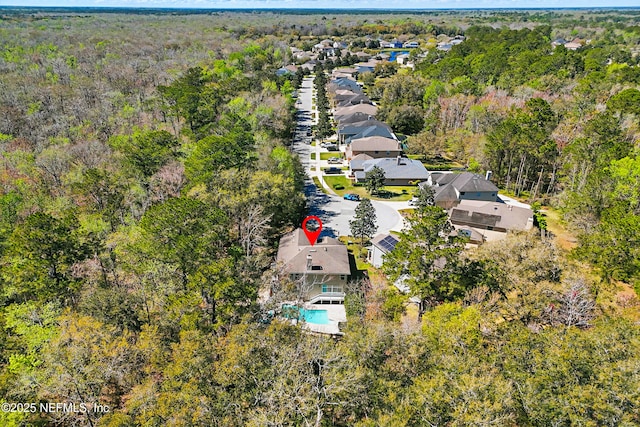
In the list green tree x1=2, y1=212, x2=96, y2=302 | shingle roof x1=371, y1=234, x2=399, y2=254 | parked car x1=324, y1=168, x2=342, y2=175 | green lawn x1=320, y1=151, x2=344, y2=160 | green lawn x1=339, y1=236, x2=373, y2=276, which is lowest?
green lawn x1=339, y1=236, x2=373, y2=276

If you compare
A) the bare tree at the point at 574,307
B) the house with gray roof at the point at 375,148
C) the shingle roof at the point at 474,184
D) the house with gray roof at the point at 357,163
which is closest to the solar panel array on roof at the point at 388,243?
the bare tree at the point at 574,307

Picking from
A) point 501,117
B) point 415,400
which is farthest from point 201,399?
point 501,117

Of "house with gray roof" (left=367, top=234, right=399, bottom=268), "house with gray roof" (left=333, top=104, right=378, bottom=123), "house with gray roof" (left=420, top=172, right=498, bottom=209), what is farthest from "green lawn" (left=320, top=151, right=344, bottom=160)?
"house with gray roof" (left=367, top=234, right=399, bottom=268)

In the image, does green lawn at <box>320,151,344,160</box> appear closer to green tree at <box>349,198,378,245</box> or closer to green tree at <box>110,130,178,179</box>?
green tree at <box>110,130,178,179</box>

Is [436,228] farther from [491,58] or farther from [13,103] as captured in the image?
→ [491,58]

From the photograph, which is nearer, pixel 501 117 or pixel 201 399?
pixel 201 399
